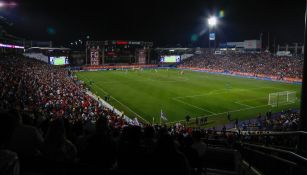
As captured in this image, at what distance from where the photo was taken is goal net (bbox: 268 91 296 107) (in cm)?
3788

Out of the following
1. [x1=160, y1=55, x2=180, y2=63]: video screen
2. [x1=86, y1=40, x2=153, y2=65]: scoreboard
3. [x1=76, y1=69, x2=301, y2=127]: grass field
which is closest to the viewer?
[x1=76, y1=69, x2=301, y2=127]: grass field

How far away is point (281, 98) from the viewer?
130ft

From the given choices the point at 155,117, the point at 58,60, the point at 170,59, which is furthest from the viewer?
the point at 170,59

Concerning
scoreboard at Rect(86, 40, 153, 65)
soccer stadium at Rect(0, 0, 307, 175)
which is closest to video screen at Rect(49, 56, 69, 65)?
soccer stadium at Rect(0, 0, 307, 175)

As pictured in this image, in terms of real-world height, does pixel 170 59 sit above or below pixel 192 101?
above

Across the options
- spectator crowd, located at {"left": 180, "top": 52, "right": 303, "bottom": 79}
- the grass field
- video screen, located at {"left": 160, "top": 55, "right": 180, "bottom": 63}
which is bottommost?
the grass field

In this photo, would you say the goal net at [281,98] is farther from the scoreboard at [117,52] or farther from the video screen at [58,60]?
the scoreboard at [117,52]

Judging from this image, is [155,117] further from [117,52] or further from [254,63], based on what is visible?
[117,52]

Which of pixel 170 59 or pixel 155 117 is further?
pixel 170 59

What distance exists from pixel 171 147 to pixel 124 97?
3853 cm

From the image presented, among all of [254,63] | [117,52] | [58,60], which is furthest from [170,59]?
[58,60]

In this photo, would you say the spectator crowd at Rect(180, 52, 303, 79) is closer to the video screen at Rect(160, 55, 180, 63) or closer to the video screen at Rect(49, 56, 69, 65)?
the video screen at Rect(160, 55, 180, 63)

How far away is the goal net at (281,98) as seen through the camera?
3788 cm

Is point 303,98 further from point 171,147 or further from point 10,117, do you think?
point 10,117
